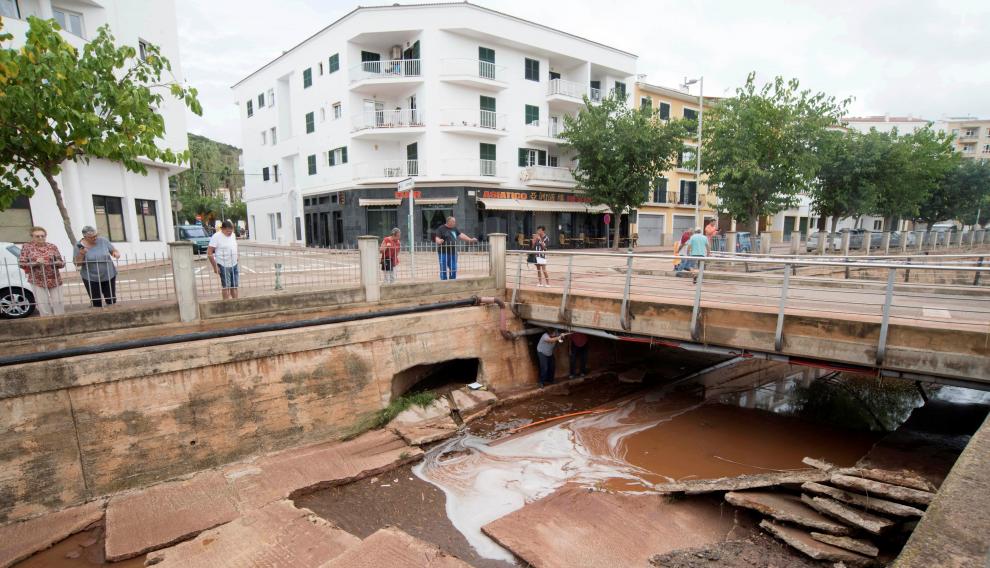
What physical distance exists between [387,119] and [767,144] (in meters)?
20.3

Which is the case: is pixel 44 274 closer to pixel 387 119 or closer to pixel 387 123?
pixel 387 123

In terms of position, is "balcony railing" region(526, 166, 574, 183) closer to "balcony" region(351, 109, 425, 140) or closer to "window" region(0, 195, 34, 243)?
"balcony" region(351, 109, 425, 140)

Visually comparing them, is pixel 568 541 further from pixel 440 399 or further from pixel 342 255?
pixel 342 255

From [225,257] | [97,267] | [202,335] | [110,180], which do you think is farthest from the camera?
[110,180]

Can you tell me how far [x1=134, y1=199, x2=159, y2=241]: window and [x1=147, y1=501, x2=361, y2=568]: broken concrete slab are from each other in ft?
59.6

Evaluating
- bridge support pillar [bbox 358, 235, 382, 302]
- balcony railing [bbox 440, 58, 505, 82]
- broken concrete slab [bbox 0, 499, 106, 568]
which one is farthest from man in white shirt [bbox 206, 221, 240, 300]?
balcony railing [bbox 440, 58, 505, 82]

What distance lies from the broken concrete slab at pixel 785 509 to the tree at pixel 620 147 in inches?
882

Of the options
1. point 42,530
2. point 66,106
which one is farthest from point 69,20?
point 42,530

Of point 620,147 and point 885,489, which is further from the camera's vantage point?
point 620,147

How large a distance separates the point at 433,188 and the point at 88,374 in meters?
20.6

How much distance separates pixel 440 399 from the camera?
33.8ft

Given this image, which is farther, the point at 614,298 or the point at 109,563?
the point at 614,298

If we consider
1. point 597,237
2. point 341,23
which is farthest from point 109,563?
point 597,237

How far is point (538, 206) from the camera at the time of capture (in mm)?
28453
